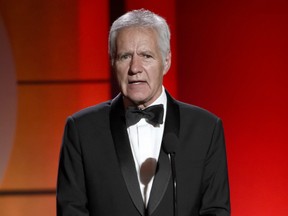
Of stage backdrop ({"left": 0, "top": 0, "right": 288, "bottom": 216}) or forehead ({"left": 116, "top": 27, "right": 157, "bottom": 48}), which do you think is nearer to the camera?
forehead ({"left": 116, "top": 27, "right": 157, "bottom": 48})

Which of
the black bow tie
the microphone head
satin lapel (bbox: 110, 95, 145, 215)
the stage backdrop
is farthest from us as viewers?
the stage backdrop

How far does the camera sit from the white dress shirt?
6.39ft

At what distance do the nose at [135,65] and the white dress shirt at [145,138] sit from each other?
165 millimetres

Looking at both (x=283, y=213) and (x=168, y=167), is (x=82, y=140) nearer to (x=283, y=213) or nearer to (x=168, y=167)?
(x=168, y=167)

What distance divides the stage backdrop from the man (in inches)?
38.6

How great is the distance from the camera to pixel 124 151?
1.90 metres

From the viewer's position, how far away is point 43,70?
309 cm

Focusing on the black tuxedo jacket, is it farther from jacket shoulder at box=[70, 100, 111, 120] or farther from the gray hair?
the gray hair

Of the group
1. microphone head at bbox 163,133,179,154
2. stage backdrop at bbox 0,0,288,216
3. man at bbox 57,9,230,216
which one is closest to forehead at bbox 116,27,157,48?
man at bbox 57,9,230,216

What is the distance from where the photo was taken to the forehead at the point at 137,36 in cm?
187

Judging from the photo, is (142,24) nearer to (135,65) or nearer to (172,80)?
(135,65)

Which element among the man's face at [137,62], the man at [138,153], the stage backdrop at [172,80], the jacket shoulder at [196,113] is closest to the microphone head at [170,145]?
the man at [138,153]

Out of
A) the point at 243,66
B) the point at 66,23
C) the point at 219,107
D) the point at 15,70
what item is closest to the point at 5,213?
the point at 15,70

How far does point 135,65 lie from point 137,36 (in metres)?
0.09
